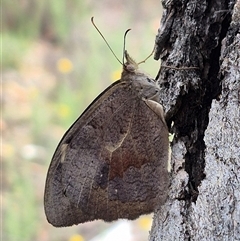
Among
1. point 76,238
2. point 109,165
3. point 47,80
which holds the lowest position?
point 76,238

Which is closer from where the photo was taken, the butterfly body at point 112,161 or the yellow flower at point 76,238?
the butterfly body at point 112,161

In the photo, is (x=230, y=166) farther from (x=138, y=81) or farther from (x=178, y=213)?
(x=138, y=81)

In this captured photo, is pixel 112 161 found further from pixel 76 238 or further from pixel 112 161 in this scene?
pixel 76 238

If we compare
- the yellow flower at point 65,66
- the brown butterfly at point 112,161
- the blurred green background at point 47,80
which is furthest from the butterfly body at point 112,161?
the yellow flower at point 65,66

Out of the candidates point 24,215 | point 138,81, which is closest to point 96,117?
point 138,81

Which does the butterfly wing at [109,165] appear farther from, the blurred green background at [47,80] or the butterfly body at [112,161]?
the blurred green background at [47,80]

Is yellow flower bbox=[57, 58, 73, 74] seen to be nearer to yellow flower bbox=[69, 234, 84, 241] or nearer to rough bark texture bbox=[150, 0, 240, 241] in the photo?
yellow flower bbox=[69, 234, 84, 241]

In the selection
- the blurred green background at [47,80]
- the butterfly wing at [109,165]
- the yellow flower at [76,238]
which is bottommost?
the yellow flower at [76,238]

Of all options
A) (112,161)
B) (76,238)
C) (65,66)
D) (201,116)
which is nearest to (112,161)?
(112,161)
